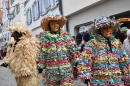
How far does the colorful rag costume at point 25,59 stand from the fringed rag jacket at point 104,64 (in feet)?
5.20

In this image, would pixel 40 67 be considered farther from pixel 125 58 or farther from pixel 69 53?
pixel 125 58

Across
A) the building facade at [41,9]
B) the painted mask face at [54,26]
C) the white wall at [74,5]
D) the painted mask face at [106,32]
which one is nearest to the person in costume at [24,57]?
the painted mask face at [54,26]

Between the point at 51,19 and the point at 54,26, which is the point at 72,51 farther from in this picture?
the point at 51,19

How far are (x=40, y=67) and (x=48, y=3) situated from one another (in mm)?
13656

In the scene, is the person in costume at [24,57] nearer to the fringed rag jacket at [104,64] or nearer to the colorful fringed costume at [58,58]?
the colorful fringed costume at [58,58]

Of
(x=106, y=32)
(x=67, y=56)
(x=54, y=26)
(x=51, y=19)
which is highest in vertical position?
(x=51, y=19)

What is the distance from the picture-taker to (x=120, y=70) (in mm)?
4125

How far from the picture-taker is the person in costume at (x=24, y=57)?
5449mm

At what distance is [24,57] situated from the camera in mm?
5543

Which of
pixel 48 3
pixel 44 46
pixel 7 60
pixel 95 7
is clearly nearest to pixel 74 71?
pixel 44 46

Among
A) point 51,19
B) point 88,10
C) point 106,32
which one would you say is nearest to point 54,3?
point 88,10

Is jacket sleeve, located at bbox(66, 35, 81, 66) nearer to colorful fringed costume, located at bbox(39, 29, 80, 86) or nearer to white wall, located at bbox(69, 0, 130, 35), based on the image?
colorful fringed costume, located at bbox(39, 29, 80, 86)

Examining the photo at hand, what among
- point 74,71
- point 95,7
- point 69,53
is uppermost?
point 95,7

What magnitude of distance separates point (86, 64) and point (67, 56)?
2.58 ft
